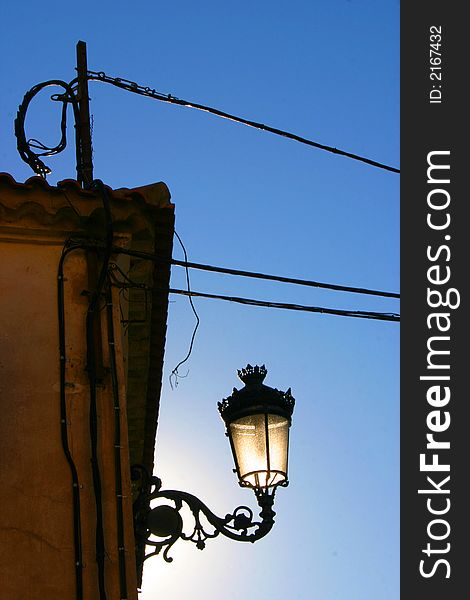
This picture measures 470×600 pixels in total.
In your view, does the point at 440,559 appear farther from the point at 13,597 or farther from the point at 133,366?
the point at 133,366

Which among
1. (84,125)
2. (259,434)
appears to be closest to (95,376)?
(259,434)

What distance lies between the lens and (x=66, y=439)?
5.44m

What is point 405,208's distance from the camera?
6609 mm

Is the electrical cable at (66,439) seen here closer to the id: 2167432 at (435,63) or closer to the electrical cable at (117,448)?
the electrical cable at (117,448)

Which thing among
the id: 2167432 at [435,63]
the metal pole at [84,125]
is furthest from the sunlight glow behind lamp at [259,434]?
the id: 2167432 at [435,63]

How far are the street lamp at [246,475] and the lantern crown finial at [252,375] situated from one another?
3.1 inches

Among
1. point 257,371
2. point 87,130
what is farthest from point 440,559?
point 87,130

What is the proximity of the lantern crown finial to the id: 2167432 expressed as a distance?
2292 millimetres

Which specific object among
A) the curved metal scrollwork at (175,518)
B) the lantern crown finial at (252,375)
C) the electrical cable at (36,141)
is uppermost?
the electrical cable at (36,141)

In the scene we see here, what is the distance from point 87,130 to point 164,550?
11.4 ft

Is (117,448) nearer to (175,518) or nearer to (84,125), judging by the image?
(175,518)

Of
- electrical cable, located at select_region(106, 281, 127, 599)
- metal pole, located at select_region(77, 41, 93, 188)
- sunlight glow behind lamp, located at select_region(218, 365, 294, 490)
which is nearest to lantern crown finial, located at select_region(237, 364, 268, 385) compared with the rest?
sunlight glow behind lamp, located at select_region(218, 365, 294, 490)

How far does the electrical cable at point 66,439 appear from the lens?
512cm

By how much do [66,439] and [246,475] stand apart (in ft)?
3.88
